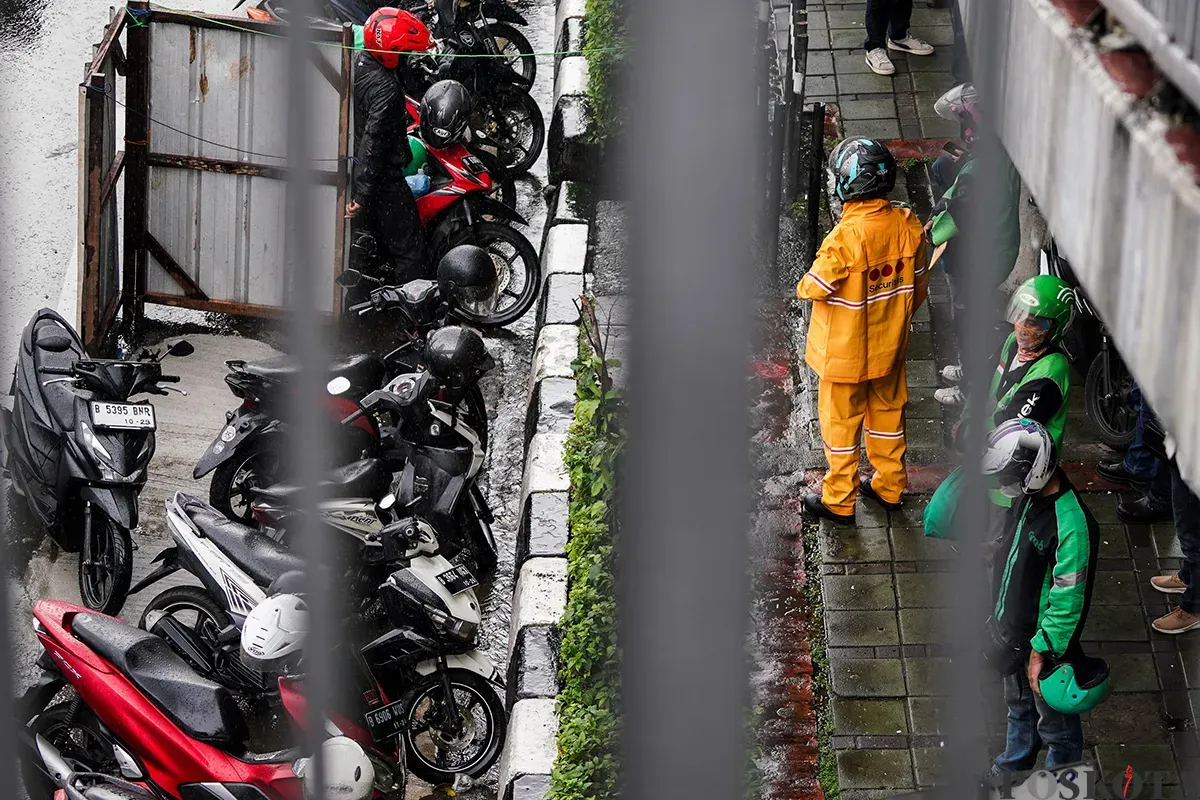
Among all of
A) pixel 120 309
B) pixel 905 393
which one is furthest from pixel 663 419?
pixel 120 309

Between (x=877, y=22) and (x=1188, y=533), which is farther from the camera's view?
(x=877, y=22)

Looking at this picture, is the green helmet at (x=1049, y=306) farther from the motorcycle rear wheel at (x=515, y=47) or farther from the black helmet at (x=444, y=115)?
the motorcycle rear wheel at (x=515, y=47)

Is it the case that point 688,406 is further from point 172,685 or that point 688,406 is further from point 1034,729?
point 172,685

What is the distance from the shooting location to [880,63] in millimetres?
7637

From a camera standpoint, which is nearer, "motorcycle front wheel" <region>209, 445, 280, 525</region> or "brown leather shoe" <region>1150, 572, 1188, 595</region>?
"brown leather shoe" <region>1150, 572, 1188, 595</region>

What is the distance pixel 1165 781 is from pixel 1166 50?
2875 mm

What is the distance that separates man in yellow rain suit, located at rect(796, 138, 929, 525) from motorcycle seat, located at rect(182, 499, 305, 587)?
1.78 m

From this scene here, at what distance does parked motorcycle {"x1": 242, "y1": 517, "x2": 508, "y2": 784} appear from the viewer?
14.8ft

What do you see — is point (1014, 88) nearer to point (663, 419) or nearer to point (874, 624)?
point (663, 419)

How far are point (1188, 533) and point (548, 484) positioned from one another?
2.04 m

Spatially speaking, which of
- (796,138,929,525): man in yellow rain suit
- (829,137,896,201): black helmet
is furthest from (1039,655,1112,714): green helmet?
(829,137,896,201): black helmet

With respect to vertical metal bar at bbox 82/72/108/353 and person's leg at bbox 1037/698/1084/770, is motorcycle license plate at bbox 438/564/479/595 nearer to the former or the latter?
person's leg at bbox 1037/698/1084/770

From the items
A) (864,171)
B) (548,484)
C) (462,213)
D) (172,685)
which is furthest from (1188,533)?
(462,213)

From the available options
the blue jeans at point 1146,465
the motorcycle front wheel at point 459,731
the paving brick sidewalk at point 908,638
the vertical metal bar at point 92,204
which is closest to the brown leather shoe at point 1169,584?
the paving brick sidewalk at point 908,638
